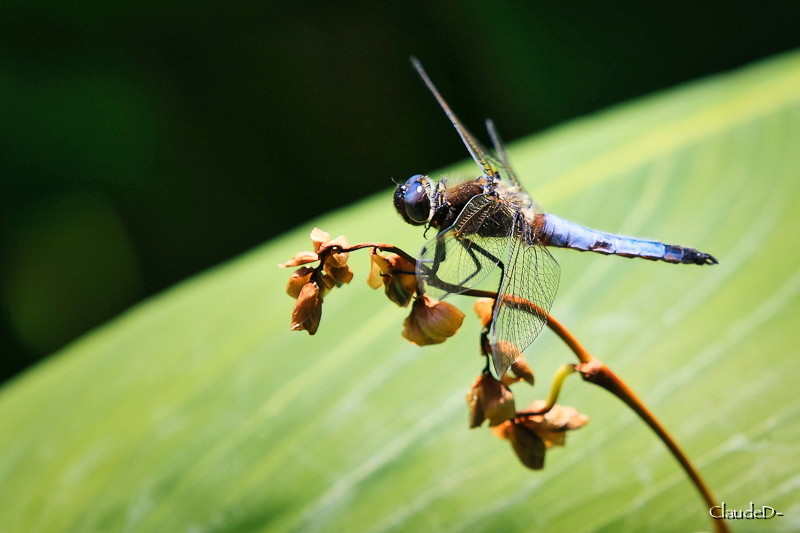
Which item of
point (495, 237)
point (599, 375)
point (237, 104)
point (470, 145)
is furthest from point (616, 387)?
point (237, 104)

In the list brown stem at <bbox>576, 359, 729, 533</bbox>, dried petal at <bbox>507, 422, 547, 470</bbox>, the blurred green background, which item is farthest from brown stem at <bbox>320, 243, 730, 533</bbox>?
the blurred green background

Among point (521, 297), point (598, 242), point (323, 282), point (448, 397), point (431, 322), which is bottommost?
point (448, 397)

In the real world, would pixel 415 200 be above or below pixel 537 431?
above

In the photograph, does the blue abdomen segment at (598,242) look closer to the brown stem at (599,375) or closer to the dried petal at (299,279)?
the brown stem at (599,375)

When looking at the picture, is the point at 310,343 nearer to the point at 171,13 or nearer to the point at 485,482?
the point at 485,482

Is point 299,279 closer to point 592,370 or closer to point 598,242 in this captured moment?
point 592,370

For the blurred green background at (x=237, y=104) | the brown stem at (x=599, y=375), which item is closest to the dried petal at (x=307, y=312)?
the brown stem at (x=599, y=375)
